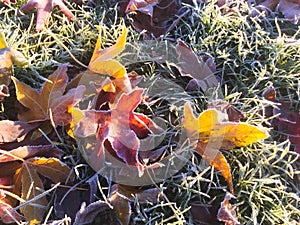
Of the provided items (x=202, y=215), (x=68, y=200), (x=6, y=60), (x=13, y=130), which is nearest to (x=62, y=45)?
(x=6, y=60)

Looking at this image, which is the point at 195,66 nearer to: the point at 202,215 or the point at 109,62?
the point at 109,62

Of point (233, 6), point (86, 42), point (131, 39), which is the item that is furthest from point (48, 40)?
point (233, 6)

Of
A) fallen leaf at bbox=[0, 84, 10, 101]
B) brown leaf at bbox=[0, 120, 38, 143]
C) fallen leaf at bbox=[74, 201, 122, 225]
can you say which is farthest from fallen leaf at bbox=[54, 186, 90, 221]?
fallen leaf at bbox=[0, 84, 10, 101]

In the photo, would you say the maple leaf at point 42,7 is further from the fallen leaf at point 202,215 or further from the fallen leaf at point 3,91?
the fallen leaf at point 202,215

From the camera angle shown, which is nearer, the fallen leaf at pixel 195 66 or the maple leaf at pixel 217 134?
the maple leaf at pixel 217 134

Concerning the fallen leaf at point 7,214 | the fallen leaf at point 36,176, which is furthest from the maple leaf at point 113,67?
the fallen leaf at point 7,214

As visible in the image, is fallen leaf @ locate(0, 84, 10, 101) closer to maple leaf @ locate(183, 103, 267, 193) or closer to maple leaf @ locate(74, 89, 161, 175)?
maple leaf @ locate(74, 89, 161, 175)
